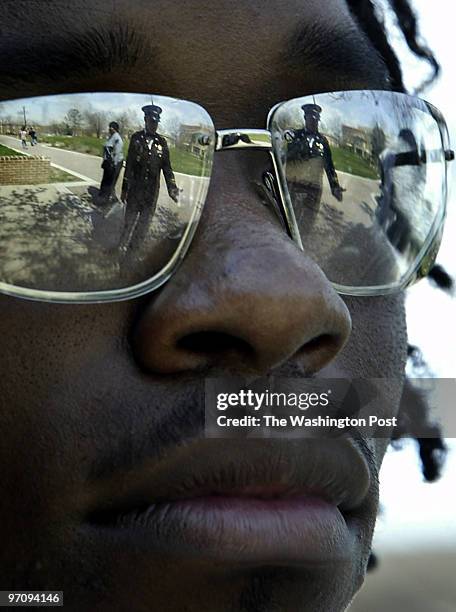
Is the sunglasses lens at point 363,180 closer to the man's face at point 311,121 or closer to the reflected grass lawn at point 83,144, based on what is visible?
the man's face at point 311,121

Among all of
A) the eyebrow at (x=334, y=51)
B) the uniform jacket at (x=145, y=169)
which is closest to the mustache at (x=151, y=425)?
the uniform jacket at (x=145, y=169)

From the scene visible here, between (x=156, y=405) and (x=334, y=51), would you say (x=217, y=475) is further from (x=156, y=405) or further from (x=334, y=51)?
(x=334, y=51)

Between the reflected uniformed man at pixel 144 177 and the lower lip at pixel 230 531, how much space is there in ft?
1.52

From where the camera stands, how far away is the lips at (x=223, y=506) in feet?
4.87

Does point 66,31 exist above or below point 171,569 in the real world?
above

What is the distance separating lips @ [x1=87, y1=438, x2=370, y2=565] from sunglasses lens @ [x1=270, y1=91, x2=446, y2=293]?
0.46 meters

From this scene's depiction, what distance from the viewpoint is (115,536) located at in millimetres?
1501

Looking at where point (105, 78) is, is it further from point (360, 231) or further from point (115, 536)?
point (115, 536)

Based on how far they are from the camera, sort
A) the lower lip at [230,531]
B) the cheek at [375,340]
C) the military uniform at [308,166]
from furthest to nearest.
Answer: the cheek at [375,340] < the military uniform at [308,166] < the lower lip at [230,531]

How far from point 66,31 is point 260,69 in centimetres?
38

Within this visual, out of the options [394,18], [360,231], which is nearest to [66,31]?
[360,231]

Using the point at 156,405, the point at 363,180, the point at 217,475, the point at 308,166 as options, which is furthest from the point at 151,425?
the point at 363,180

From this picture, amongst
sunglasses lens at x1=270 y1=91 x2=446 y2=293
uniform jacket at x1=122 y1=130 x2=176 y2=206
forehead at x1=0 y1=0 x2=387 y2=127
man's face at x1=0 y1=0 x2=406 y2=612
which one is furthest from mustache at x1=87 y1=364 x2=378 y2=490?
forehead at x1=0 y1=0 x2=387 y2=127

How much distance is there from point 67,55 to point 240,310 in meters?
0.57
